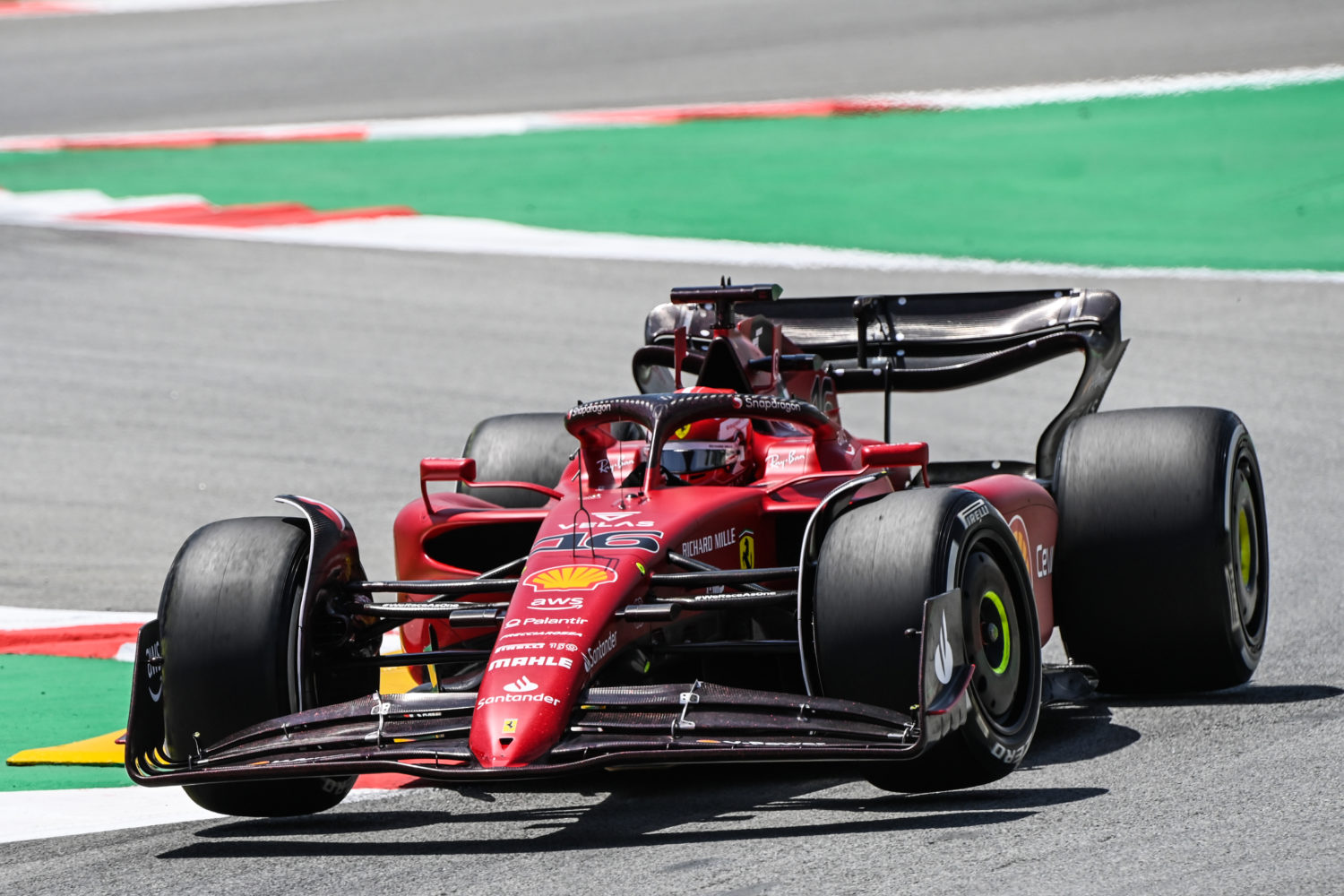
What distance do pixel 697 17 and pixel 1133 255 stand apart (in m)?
14.4

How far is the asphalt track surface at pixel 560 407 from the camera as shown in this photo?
513 centimetres

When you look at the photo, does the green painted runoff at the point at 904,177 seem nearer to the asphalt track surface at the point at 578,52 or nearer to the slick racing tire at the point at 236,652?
the asphalt track surface at the point at 578,52

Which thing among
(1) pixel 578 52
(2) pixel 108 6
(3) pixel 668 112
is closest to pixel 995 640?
(3) pixel 668 112

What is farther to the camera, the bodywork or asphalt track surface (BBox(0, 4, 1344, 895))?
the bodywork

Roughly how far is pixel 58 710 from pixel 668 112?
1650 centimetres

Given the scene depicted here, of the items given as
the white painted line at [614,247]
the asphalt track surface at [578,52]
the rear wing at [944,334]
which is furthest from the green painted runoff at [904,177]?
the rear wing at [944,334]

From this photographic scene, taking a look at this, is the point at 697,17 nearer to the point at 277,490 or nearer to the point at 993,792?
the point at 277,490

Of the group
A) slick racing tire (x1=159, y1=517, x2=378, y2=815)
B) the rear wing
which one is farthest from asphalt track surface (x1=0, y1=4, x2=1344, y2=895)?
the rear wing

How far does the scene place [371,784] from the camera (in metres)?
6.75

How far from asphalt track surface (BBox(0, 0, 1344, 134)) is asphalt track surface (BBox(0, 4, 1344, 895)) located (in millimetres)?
212

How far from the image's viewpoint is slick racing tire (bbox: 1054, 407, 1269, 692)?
725cm

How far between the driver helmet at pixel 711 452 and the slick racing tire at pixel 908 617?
102 cm

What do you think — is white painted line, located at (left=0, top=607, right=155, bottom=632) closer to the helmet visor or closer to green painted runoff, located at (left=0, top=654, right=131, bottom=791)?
green painted runoff, located at (left=0, top=654, right=131, bottom=791)

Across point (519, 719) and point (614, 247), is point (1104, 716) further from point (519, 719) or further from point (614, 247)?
point (614, 247)
